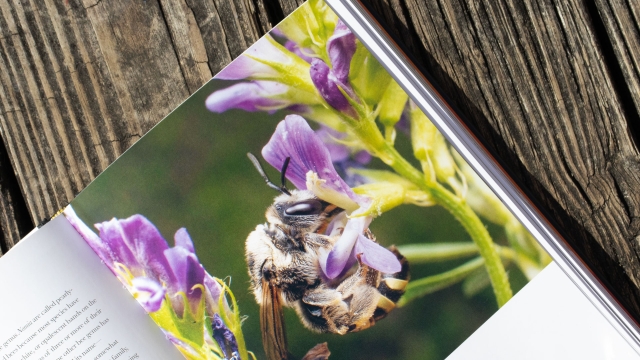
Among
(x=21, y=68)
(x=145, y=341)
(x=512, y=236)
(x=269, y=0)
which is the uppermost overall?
(x=21, y=68)

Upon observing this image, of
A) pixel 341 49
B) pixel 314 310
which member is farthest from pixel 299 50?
pixel 314 310

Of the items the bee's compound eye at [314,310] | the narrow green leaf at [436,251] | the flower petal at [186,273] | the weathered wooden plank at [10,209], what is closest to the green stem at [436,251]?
the narrow green leaf at [436,251]

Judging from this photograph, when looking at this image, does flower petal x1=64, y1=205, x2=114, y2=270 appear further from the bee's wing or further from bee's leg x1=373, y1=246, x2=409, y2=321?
bee's leg x1=373, y1=246, x2=409, y2=321

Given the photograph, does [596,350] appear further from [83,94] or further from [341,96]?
[83,94]

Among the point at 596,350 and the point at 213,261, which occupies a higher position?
the point at 213,261

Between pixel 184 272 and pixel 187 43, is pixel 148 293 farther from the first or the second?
pixel 187 43

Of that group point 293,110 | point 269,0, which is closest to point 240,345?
point 293,110

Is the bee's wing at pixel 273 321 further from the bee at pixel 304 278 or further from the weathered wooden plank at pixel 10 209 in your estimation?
the weathered wooden plank at pixel 10 209
